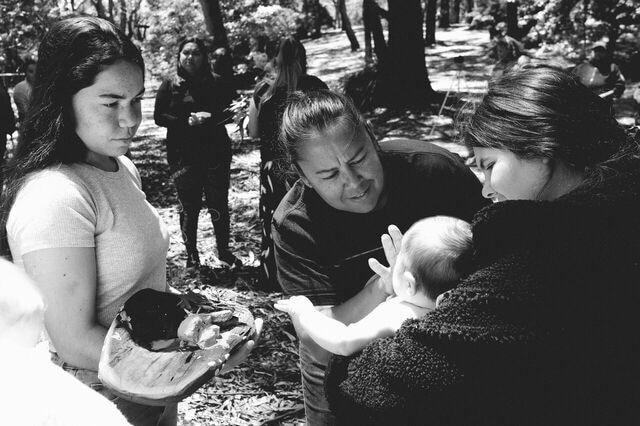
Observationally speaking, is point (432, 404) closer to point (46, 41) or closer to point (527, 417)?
point (527, 417)

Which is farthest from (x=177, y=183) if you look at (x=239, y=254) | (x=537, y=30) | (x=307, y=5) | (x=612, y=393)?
(x=307, y=5)

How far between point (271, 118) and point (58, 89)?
3.23 m

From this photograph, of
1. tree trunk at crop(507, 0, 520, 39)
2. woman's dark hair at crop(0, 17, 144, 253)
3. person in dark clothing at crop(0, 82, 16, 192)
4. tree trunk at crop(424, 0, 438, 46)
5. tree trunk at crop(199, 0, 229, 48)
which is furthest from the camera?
tree trunk at crop(424, 0, 438, 46)

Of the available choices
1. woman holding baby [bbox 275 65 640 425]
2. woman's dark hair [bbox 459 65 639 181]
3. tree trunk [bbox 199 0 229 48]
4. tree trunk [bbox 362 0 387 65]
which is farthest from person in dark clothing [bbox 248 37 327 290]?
tree trunk [bbox 362 0 387 65]

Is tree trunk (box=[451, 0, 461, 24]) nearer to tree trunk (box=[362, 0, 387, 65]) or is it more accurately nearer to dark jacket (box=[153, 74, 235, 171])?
tree trunk (box=[362, 0, 387, 65])

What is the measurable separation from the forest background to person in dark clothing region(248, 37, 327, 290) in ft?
1.14

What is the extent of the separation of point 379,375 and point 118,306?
1.00 metres

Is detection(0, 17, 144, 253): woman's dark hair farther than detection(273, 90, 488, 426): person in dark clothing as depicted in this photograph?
No

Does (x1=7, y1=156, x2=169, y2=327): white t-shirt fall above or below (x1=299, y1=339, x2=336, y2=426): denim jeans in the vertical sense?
above

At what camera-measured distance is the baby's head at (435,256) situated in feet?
5.58

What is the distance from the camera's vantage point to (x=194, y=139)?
18.4 ft

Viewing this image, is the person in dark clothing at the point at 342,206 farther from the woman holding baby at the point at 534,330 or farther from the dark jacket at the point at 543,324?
the dark jacket at the point at 543,324

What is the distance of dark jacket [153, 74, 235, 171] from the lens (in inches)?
221

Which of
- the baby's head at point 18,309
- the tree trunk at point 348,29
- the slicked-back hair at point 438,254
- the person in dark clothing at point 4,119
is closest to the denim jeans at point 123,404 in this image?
the baby's head at point 18,309
